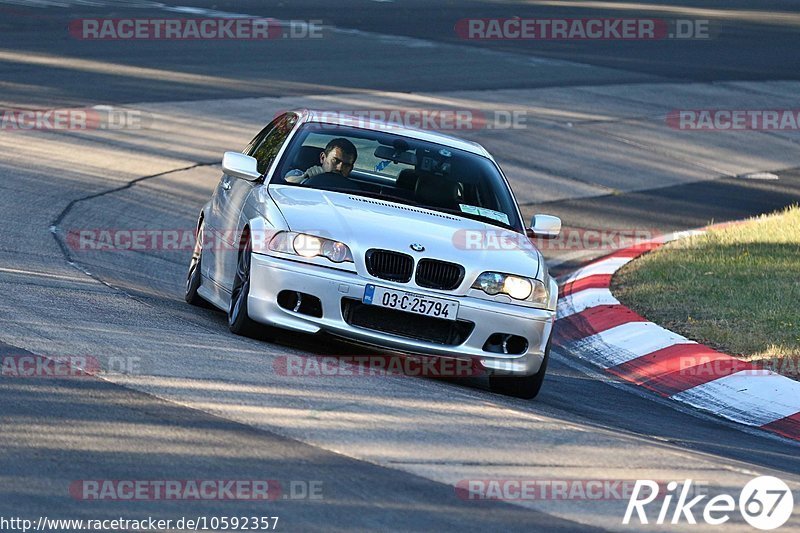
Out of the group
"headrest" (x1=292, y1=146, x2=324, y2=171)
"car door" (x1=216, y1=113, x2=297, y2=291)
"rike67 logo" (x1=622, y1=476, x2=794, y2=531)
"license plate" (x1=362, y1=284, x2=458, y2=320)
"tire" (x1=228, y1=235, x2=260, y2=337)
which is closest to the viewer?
"rike67 logo" (x1=622, y1=476, x2=794, y2=531)

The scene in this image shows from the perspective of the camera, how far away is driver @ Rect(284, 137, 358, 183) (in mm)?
9219

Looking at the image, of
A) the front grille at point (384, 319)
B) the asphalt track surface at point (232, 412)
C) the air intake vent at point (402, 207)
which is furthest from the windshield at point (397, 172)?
the front grille at point (384, 319)

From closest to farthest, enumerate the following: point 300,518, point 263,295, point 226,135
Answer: point 300,518 < point 263,295 < point 226,135

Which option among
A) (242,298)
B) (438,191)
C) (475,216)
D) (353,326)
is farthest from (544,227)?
(242,298)

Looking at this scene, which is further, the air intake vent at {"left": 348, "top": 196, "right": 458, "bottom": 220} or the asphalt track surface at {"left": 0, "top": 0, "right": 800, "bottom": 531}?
the air intake vent at {"left": 348, "top": 196, "right": 458, "bottom": 220}

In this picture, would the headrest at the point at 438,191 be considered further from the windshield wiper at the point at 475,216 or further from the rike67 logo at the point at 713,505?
the rike67 logo at the point at 713,505

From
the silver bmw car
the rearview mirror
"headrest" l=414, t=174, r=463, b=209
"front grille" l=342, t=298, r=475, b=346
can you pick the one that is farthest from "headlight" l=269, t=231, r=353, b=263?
the rearview mirror

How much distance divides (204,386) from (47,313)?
169 centimetres

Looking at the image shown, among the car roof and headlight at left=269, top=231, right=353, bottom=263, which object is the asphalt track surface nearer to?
headlight at left=269, top=231, right=353, bottom=263

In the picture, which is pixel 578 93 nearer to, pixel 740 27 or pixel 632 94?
pixel 632 94

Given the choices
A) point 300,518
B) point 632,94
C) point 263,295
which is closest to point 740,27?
point 632,94

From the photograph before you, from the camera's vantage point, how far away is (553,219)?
31.4 ft

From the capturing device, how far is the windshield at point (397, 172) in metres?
9.15

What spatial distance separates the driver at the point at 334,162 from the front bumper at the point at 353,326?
1.15m
